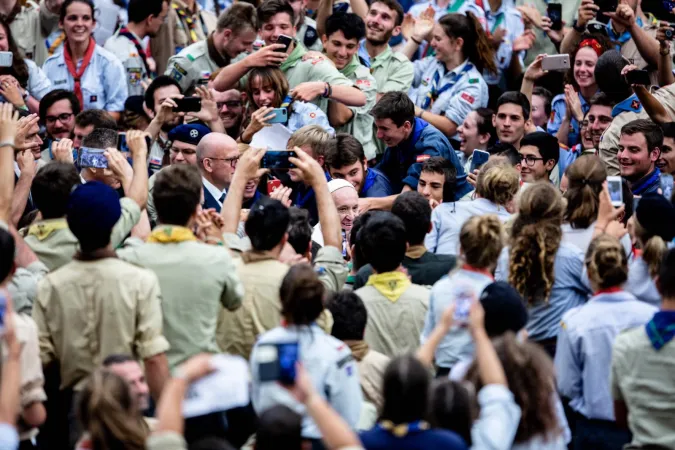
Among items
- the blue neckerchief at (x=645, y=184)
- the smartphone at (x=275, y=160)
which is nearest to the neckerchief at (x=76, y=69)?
the smartphone at (x=275, y=160)

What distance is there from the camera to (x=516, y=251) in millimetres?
5656

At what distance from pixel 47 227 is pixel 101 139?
53.8 inches

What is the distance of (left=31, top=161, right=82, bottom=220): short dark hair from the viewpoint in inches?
216

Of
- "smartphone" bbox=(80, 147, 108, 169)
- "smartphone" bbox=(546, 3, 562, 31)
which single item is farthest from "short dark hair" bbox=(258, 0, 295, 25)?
"smartphone" bbox=(80, 147, 108, 169)

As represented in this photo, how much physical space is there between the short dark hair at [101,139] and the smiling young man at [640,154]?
327 centimetres

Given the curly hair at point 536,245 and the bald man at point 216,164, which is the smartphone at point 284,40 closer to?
the bald man at point 216,164

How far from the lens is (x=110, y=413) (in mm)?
3881

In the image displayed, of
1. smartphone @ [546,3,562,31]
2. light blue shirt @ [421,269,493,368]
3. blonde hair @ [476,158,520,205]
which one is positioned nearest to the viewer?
light blue shirt @ [421,269,493,368]

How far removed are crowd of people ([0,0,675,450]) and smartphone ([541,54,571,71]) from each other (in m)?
0.02

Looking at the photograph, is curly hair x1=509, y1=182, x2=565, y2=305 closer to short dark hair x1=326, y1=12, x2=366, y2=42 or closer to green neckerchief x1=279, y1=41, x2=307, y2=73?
green neckerchief x1=279, y1=41, x2=307, y2=73

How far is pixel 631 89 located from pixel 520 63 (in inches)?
89.0

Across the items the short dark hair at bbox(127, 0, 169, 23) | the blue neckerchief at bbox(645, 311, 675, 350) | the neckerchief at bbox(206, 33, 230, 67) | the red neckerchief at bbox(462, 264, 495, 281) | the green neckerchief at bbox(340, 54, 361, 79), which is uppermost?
the short dark hair at bbox(127, 0, 169, 23)

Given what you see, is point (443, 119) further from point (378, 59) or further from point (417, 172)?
point (417, 172)

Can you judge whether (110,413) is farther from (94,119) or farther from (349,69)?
(349,69)
